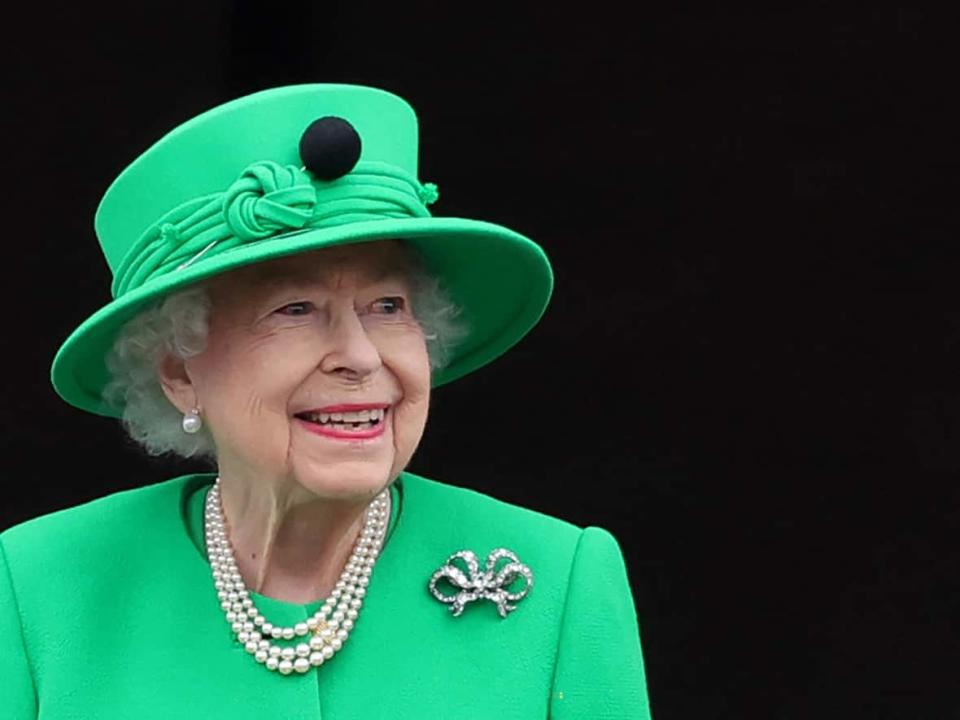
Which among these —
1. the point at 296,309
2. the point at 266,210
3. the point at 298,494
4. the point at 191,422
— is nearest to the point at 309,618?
the point at 298,494

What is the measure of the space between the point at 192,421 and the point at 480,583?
0.39 m

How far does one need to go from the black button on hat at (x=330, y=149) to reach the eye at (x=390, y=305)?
0.16 meters

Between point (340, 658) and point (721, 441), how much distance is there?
1573 millimetres

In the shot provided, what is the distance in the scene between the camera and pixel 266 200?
232 cm

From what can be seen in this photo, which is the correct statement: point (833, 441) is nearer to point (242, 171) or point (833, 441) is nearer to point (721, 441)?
point (721, 441)

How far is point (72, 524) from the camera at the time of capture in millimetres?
2598

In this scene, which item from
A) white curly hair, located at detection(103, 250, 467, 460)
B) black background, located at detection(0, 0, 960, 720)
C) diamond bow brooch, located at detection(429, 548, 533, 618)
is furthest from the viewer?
black background, located at detection(0, 0, 960, 720)

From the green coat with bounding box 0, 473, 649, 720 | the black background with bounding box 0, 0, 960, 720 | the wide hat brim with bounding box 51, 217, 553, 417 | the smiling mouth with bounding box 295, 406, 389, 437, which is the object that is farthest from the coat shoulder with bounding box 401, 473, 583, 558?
the black background with bounding box 0, 0, 960, 720

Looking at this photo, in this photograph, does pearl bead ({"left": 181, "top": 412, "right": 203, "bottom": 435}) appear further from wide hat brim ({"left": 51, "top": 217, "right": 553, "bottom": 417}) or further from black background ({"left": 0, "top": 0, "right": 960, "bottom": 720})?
black background ({"left": 0, "top": 0, "right": 960, "bottom": 720})

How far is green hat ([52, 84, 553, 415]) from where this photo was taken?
2.32m

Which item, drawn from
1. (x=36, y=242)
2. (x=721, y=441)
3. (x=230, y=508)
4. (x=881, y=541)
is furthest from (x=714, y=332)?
(x=230, y=508)

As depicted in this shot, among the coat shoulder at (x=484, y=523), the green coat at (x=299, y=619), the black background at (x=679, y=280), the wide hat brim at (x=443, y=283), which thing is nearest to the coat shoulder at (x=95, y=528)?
the green coat at (x=299, y=619)

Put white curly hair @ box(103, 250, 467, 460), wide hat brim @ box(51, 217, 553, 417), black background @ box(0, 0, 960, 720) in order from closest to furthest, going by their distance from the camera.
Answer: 1. wide hat brim @ box(51, 217, 553, 417)
2. white curly hair @ box(103, 250, 467, 460)
3. black background @ box(0, 0, 960, 720)

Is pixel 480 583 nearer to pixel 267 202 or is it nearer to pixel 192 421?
pixel 192 421
